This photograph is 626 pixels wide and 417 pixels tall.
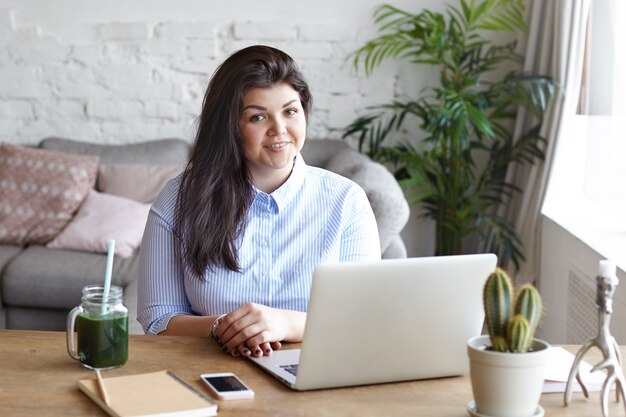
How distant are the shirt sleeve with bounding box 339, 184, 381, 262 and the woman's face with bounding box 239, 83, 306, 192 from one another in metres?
0.19

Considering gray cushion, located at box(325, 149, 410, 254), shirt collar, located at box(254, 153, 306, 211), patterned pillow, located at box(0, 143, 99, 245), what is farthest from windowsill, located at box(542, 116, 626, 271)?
patterned pillow, located at box(0, 143, 99, 245)

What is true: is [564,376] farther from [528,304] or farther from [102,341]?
[102,341]

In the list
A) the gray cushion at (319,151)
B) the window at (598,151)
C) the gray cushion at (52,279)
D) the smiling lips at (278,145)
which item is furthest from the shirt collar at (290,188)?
the gray cushion at (319,151)

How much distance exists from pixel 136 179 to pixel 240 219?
2370mm

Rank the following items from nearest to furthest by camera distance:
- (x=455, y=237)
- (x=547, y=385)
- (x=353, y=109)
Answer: (x=547, y=385), (x=455, y=237), (x=353, y=109)

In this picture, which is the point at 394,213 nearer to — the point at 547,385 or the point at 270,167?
the point at 270,167

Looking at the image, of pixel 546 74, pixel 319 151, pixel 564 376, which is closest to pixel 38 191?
pixel 319 151

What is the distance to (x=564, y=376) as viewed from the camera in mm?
1570

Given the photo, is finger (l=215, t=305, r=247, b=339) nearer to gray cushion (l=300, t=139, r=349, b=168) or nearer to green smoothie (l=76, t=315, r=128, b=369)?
green smoothie (l=76, t=315, r=128, b=369)

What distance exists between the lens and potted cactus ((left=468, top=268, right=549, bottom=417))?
4.32 feet

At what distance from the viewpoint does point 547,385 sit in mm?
1521

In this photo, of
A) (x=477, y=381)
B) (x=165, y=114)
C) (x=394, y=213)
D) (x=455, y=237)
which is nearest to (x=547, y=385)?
(x=477, y=381)

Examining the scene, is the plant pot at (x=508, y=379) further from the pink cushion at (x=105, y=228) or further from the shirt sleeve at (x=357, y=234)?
the pink cushion at (x=105, y=228)

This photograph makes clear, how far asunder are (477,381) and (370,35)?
3337 mm
